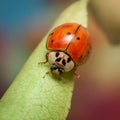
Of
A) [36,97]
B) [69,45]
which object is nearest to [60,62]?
[69,45]

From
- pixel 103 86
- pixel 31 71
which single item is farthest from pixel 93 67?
pixel 31 71

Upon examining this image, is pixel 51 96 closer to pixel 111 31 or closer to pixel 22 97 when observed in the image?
pixel 22 97

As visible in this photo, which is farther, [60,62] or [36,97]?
[60,62]

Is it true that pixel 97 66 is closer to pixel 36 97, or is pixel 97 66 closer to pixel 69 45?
pixel 69 45

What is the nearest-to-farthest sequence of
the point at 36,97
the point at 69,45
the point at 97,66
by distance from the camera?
the point at 36,97 → the point at 69,45 → the point at 97,66

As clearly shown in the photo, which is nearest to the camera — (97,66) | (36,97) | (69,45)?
(36,97)
